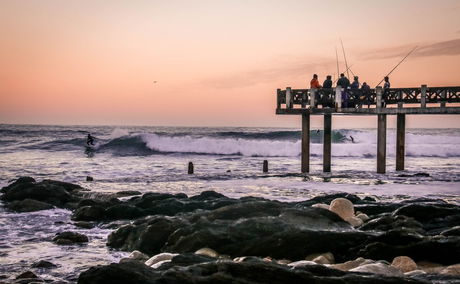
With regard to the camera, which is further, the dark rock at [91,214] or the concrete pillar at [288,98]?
the concrete pillar at [288,98]

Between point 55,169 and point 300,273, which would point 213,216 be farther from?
point 55,169

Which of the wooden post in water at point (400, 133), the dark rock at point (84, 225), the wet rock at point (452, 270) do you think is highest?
the wooden post in water at point (400, 133)

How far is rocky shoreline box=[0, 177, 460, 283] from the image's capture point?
5.87 m

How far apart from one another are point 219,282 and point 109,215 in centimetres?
879

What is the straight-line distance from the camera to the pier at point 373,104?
75.4 feet

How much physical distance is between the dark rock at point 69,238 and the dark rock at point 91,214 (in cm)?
262

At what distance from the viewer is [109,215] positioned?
45.8 ft

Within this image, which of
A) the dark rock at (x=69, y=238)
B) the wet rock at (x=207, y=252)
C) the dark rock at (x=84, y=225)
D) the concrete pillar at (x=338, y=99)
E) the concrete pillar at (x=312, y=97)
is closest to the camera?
the wet rock at (x=207, y=252)

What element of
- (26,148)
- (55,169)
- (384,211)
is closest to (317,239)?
(384,211)

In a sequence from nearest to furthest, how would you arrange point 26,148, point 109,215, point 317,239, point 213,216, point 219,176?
point 317,239, point 213,216, point 109,215, point 219,176, point 26,148

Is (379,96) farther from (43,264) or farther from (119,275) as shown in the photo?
(119,275)

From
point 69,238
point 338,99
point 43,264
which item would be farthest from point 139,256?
point 338,99

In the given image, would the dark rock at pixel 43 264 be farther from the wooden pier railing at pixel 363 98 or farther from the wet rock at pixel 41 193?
the wooden pier railing at pixel 363 98

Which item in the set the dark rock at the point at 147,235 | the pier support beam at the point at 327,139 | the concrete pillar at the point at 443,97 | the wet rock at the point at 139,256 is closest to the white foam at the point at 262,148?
the pier support beam at the point at 327,139
